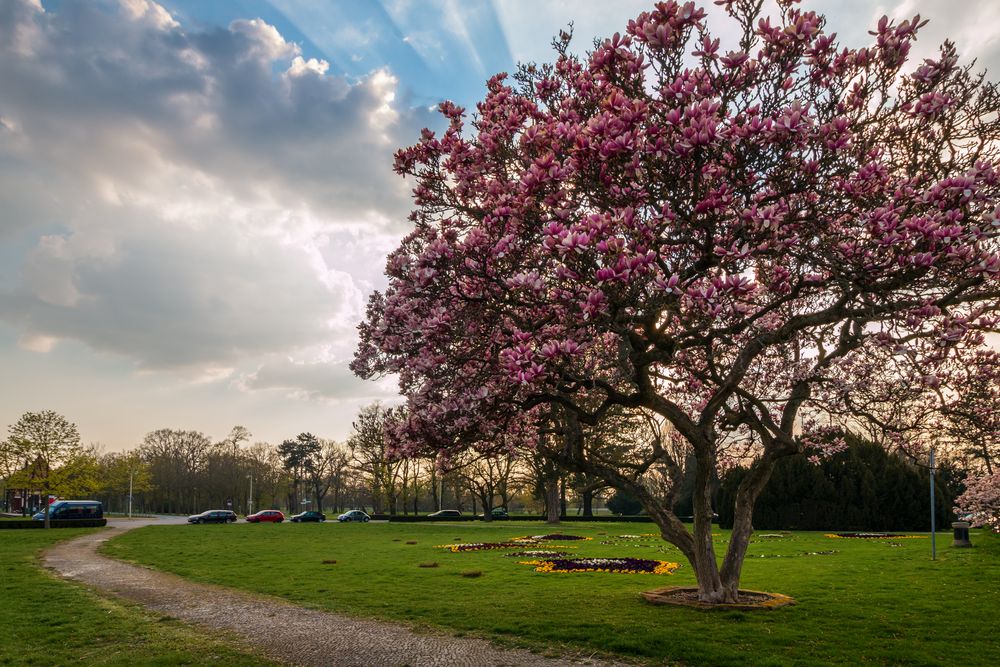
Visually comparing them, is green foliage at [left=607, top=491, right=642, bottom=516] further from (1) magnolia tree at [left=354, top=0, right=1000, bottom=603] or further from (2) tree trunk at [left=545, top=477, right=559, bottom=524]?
(1) magnolia tree at [left=354, top=0, right=1000, bottom=603]

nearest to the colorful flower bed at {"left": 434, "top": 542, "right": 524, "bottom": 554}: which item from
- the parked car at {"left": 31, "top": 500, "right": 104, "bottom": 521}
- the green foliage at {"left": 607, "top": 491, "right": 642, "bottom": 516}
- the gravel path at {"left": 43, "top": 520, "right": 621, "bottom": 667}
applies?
the gravel path at {"left": 43, "top": 520, "right": 621, "bottom": 667}

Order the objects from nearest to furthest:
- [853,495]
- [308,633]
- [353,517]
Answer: [308,633] < [853,495] < [353,517]

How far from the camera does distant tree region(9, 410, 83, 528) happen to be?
5197 centimetres

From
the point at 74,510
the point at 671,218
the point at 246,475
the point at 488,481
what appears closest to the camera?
the point at 671,218

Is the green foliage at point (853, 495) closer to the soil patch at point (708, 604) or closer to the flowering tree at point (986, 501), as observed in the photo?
the flowering tree at point (986, 501)

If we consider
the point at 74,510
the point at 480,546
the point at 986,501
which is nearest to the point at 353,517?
the point at 74,510

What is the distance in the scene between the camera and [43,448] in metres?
52.5

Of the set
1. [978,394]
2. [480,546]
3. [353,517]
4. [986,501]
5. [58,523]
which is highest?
[978,394]

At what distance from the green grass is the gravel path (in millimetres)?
630

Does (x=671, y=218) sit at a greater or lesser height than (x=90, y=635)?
greater

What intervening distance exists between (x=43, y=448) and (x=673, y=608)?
178 ft

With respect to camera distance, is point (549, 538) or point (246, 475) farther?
point (246, 475)

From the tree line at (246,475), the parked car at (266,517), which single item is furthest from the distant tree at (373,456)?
the parked car at (266,517)

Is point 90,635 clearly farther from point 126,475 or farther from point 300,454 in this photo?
point 300,454
